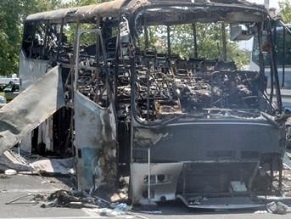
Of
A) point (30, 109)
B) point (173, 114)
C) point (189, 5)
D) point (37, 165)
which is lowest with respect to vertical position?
point (37, 165)

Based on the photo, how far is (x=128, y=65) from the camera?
371 inches

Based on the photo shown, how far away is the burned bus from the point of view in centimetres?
898

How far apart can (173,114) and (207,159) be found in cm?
73

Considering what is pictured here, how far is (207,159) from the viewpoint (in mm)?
9180

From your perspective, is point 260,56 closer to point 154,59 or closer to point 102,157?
point 154,59

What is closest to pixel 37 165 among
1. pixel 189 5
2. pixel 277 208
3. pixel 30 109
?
pixel 30 109

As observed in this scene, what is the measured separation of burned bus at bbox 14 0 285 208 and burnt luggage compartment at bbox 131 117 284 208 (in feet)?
0.04

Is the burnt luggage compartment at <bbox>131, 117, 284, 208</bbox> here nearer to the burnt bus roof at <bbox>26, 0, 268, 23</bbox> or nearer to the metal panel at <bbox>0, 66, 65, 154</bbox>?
the burnt bus roof at <bbox>26, 0, 268, 23</bbox>

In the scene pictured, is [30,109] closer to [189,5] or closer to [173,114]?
[173,114]

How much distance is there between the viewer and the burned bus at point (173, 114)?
29.5 ft

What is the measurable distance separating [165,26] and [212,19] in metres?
1.91

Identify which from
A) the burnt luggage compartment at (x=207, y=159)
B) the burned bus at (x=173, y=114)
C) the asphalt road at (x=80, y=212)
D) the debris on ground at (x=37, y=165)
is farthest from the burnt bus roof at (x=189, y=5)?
the asphalt road at (x=80, y=212)

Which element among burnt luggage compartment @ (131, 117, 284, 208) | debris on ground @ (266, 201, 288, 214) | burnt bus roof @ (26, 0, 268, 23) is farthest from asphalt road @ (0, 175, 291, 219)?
burnt bus roof @ (26, 0, 268, 23)

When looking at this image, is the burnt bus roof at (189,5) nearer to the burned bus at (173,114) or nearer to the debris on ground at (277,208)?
the burned bus at (173,114)
